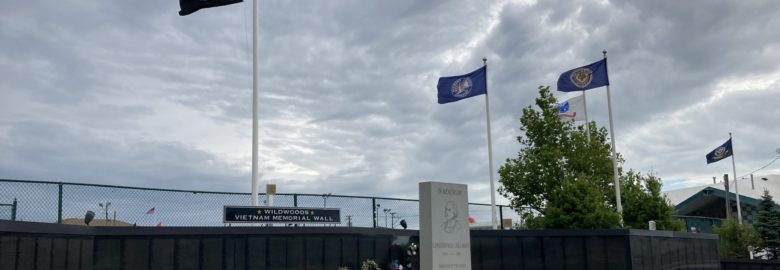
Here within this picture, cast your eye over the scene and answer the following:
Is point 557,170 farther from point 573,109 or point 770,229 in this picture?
point 770,229

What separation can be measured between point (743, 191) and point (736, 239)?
60.8 ft

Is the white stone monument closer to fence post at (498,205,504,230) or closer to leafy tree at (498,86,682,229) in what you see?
fence post at (498,205,504,230)

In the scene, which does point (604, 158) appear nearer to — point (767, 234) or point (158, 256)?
point (767, 234)

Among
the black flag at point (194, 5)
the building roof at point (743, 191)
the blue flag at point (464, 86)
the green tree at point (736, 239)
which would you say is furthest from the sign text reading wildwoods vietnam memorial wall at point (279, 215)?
the building roof at point (743, 191)

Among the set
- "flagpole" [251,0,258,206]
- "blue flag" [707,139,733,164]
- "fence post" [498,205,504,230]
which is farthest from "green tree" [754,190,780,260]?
"flagpole" [251,0,258,206]

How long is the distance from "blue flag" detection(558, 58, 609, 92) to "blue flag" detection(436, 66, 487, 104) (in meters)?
5.08

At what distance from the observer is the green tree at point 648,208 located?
125 feet

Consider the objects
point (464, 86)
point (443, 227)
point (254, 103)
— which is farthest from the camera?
point (464, 86)

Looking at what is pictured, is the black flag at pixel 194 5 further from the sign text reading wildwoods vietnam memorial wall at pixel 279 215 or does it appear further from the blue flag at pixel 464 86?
the blue flag at pixel 464 86

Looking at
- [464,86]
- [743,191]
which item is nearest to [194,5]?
[464,86]

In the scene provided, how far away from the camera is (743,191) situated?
215 feet

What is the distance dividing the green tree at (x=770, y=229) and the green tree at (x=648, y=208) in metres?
13.8

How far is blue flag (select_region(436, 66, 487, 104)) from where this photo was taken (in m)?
30.6

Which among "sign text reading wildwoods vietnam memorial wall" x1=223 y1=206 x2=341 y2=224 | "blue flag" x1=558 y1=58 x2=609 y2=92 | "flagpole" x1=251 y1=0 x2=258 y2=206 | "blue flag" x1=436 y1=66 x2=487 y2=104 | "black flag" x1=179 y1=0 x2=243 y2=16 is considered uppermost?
"blue flag" x1=558 y1=58 x2=609 y2=92
